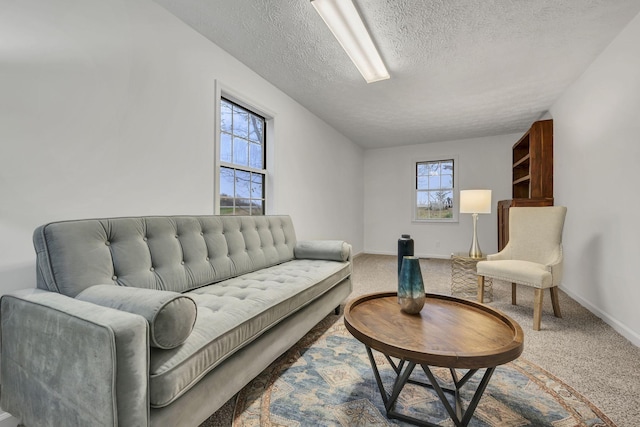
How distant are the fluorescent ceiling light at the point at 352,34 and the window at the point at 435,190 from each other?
135 inches

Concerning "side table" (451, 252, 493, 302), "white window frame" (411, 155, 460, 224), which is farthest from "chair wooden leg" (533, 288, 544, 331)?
"white window frame" (411, 155, 460, 224)

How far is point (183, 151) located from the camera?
7.23 feet

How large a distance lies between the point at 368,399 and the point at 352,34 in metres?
2.54

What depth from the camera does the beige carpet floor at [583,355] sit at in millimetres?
1356

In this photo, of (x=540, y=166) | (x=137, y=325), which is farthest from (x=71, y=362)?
(x=540, y=166)

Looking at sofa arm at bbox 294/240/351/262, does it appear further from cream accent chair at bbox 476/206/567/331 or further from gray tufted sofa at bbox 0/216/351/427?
cream accent chair at bbox 476/206/567/331

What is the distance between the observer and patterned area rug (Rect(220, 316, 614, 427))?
4.13 ft

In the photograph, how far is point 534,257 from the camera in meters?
2.77

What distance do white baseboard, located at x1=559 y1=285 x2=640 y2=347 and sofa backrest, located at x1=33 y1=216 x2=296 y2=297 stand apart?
2.76 metres

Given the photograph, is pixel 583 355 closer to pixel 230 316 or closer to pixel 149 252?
pixel 230 316

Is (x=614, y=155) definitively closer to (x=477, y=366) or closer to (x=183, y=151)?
(x=477, y=366)

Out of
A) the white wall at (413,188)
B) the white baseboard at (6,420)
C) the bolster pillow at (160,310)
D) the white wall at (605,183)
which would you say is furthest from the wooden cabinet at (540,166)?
the white baseboard at (6,420)

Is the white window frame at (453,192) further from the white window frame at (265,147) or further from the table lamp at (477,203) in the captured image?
the white window frame at (265,147)

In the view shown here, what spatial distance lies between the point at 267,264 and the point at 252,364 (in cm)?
108
